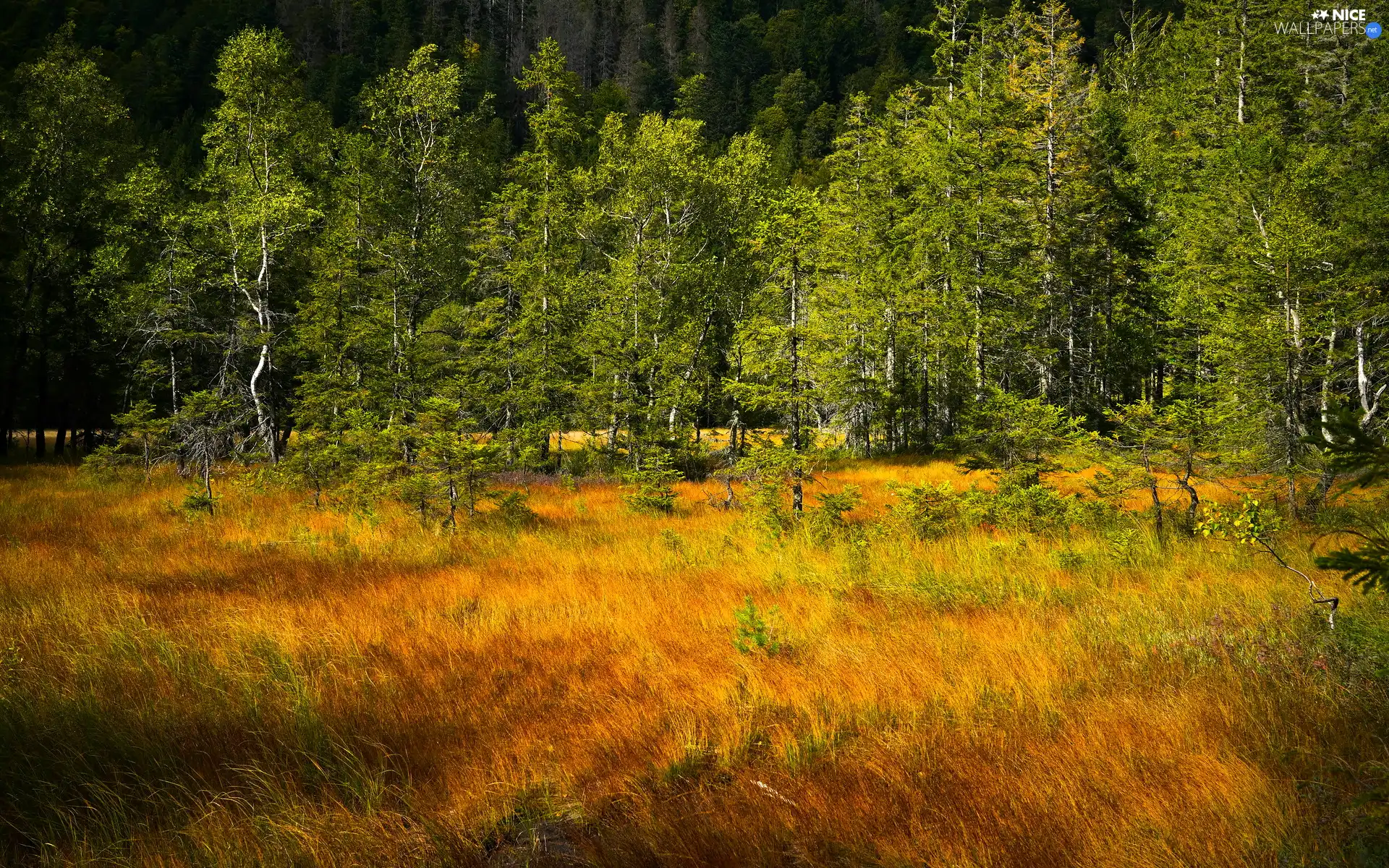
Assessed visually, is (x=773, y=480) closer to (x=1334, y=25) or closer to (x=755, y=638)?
(x=755, y=638)

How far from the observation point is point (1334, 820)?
2377 millimetres

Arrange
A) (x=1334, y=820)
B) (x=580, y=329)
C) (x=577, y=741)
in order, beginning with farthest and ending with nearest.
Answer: (x=580, y=329), (x=577, y=741), (x=1334, y=820)

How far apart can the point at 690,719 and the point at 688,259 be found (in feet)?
74.6

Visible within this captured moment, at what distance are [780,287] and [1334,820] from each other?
7850 millimetres

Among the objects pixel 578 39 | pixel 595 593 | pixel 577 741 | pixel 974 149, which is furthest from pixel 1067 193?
pixel 578 39

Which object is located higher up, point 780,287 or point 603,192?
point 603,192

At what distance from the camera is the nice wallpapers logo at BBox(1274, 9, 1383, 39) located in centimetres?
2019

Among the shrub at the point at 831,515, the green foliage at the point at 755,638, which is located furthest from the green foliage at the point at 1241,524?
the green foliage at the point at 755,638

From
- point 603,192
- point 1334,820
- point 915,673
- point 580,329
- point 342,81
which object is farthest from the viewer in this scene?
point 342,81

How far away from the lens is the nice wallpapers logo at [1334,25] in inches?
795

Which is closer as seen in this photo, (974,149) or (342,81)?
(974,149)

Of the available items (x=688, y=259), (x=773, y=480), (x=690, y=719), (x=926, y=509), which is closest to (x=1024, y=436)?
(x=926, y=509)

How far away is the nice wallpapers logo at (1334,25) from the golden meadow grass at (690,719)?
936 inches

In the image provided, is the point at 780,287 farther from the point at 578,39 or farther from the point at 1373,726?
the point at 578,39
